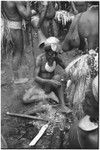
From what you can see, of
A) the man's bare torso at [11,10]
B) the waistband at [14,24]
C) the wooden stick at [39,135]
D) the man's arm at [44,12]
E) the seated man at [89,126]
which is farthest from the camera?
the man's arm at [44,12]

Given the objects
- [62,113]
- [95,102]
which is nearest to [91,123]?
[95,102]

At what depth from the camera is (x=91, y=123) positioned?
10.4 ft

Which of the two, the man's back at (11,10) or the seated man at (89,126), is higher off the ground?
the man's back at (11,10)

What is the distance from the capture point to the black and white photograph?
325 centimetres

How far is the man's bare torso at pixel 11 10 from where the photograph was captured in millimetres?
5641

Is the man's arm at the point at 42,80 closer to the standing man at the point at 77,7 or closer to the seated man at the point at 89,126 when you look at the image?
the standing man at the point at 77,7

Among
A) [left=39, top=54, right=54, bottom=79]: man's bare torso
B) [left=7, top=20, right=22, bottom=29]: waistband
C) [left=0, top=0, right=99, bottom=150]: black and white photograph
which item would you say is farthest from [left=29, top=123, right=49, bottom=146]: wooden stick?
[left=7, top=20, right=22, bottom=29]: waistband

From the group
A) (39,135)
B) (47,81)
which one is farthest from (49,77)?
(39,135)

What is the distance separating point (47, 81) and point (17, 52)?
3.71ft

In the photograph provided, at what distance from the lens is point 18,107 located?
5215mm

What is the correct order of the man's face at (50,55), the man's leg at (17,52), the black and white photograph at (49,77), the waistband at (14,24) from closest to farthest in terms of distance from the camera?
the black and white photograph at (49,77)
the man's face at (50,55)
the waistband at (14,24)
the man's leg at (17,52)

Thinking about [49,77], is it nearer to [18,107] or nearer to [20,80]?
[18,107]

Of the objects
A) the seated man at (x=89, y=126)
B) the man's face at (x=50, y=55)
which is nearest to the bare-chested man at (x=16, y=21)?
the man's face at (x=50, y=55)

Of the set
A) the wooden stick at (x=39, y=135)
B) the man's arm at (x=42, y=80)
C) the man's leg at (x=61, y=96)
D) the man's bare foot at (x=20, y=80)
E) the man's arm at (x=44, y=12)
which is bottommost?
the wooden stick at (x=39, y=135)
